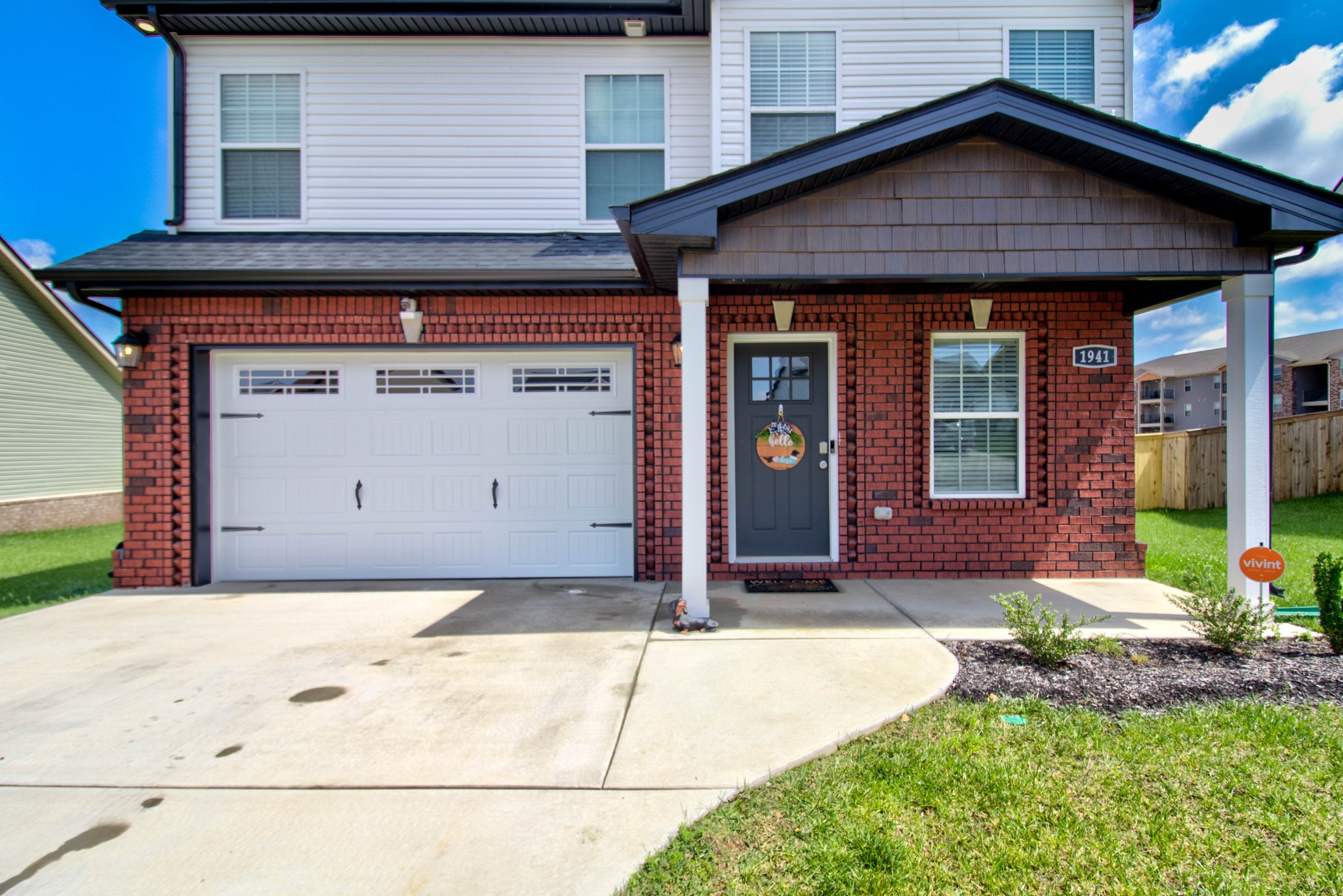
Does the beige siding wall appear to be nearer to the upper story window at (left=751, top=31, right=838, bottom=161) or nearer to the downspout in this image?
the downspout

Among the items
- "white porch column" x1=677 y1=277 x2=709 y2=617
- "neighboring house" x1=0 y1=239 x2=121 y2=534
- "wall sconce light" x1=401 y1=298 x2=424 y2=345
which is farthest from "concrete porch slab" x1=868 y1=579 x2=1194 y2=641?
"neighboring house" x1=0 y1=239 x2=121 y2=534

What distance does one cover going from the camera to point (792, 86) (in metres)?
6.73

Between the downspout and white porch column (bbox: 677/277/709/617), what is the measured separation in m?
5.82

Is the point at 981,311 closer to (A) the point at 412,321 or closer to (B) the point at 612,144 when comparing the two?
(B) the point at 612,144

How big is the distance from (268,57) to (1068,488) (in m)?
9.37

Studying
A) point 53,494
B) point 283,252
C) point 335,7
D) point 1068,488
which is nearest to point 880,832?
point 1068,488

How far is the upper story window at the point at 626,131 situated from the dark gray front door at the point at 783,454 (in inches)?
87.1

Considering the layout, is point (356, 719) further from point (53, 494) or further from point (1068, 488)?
point (53, 494)

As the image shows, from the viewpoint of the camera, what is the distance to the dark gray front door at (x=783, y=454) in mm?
6621

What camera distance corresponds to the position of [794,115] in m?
6.75

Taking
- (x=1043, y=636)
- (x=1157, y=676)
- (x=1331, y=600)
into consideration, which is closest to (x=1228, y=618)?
(x=1331, y=600)

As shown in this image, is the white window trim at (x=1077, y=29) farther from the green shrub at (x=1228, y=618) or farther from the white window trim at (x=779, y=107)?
the green shrub at (x=1228, y=618)

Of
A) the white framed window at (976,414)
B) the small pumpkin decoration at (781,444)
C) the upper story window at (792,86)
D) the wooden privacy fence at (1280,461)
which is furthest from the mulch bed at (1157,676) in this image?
the wooden privacy fence at (1280,461)

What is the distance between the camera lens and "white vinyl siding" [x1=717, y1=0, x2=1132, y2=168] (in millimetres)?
6656
